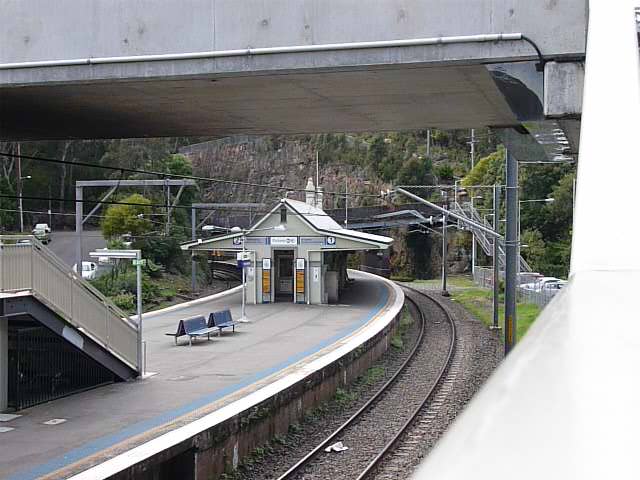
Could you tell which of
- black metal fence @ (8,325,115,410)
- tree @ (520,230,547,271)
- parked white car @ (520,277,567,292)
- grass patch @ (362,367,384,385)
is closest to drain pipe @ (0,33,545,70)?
black metal fence @ (8,325,115,410)

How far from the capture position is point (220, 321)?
22422 millimetres

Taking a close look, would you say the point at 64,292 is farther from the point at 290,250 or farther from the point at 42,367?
the point at 290,250

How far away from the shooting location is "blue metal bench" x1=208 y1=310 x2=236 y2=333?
864 inches

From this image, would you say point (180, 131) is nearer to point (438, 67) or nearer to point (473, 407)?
point (438, 67)

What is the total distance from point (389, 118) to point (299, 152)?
69959 millimetres

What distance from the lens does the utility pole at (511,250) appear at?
1817cm

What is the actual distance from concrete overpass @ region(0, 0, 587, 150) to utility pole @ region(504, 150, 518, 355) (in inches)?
338

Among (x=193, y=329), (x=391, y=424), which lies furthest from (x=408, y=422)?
(x=193, y=329)

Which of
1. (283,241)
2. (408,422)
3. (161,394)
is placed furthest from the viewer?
(283,241)

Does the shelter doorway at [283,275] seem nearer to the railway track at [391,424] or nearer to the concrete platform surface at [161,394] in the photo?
the concrete platform surface at [161,394]

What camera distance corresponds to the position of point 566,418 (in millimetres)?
950

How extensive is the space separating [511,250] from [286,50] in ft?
40.7

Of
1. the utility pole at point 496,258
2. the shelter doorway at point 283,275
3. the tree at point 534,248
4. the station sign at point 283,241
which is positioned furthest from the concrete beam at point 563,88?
the tree at point 534,248

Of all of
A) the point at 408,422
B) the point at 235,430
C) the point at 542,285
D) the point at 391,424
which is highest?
the point at 235,430
